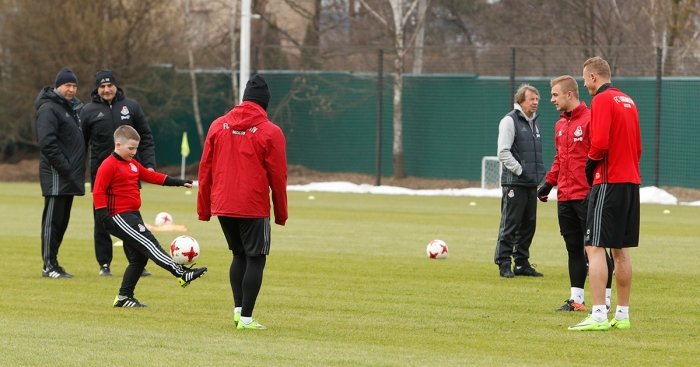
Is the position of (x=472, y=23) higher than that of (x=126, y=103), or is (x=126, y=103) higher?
(x=472, y=23)

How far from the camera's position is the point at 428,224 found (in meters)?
18.0

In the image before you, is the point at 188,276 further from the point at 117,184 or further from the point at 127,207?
the point at 117,184

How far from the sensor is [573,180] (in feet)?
28.6

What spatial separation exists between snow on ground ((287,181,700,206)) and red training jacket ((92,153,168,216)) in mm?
17745

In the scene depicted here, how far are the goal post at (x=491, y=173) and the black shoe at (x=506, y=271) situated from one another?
17.8 metres

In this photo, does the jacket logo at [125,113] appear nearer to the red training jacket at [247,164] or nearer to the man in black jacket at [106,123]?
the man in black jacket at [106,123]

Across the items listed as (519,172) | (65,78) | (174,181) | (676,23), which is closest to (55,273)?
(65,78)

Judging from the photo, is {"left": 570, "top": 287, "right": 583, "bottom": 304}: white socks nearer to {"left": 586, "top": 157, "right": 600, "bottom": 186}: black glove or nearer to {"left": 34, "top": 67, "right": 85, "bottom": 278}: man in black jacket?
{"left": 586, "top": 157, "right": 600, "bottom": 186}: black glove

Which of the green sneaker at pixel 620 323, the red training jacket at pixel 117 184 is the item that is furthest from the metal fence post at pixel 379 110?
the green sneaker at pixel 620 323

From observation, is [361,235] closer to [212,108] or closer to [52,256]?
[52,256]

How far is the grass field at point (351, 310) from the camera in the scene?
665 centimetres

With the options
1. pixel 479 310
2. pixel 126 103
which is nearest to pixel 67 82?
pixel 126 103

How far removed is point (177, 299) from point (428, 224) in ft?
30.5

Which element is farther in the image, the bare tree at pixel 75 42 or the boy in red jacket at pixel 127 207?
the bare tree at pixel 75 42
